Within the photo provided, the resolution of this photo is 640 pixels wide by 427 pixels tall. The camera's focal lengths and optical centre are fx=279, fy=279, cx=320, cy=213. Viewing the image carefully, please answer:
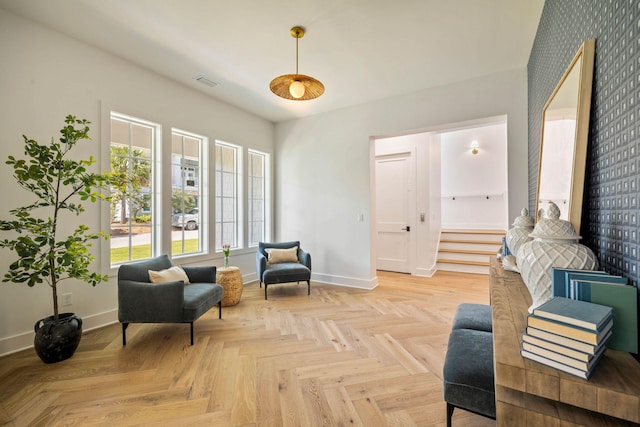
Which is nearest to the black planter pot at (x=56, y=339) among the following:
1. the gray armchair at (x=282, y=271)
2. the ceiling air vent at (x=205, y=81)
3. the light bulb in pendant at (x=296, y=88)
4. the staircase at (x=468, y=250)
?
the gray armchair at (x=282, y=271)

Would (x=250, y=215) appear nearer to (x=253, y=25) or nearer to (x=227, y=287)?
(x=227, y=287)

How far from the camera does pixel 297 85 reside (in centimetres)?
258

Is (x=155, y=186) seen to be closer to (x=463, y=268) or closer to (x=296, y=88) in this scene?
(x=296, y=88)

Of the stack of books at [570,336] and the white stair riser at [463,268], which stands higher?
the stack of books at [570,336]

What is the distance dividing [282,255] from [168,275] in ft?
5.78

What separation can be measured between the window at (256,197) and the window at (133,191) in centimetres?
167

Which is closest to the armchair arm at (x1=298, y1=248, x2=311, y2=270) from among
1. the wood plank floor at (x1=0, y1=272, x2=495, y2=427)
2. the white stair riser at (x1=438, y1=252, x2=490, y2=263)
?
the wood plank floor at (x1=0, y1=272, x2=495, y2=427)

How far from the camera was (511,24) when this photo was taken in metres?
2.60

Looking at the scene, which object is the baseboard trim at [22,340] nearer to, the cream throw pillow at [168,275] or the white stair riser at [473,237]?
the cream throw pillow at [168,275]

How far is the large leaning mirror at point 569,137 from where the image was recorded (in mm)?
1226

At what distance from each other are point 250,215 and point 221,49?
2.77 m

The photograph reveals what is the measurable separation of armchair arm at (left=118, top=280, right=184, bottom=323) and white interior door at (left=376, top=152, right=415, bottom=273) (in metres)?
4.07

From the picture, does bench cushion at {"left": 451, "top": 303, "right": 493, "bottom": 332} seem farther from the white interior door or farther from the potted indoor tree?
the white interior door

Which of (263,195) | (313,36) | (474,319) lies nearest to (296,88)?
(313,36)
